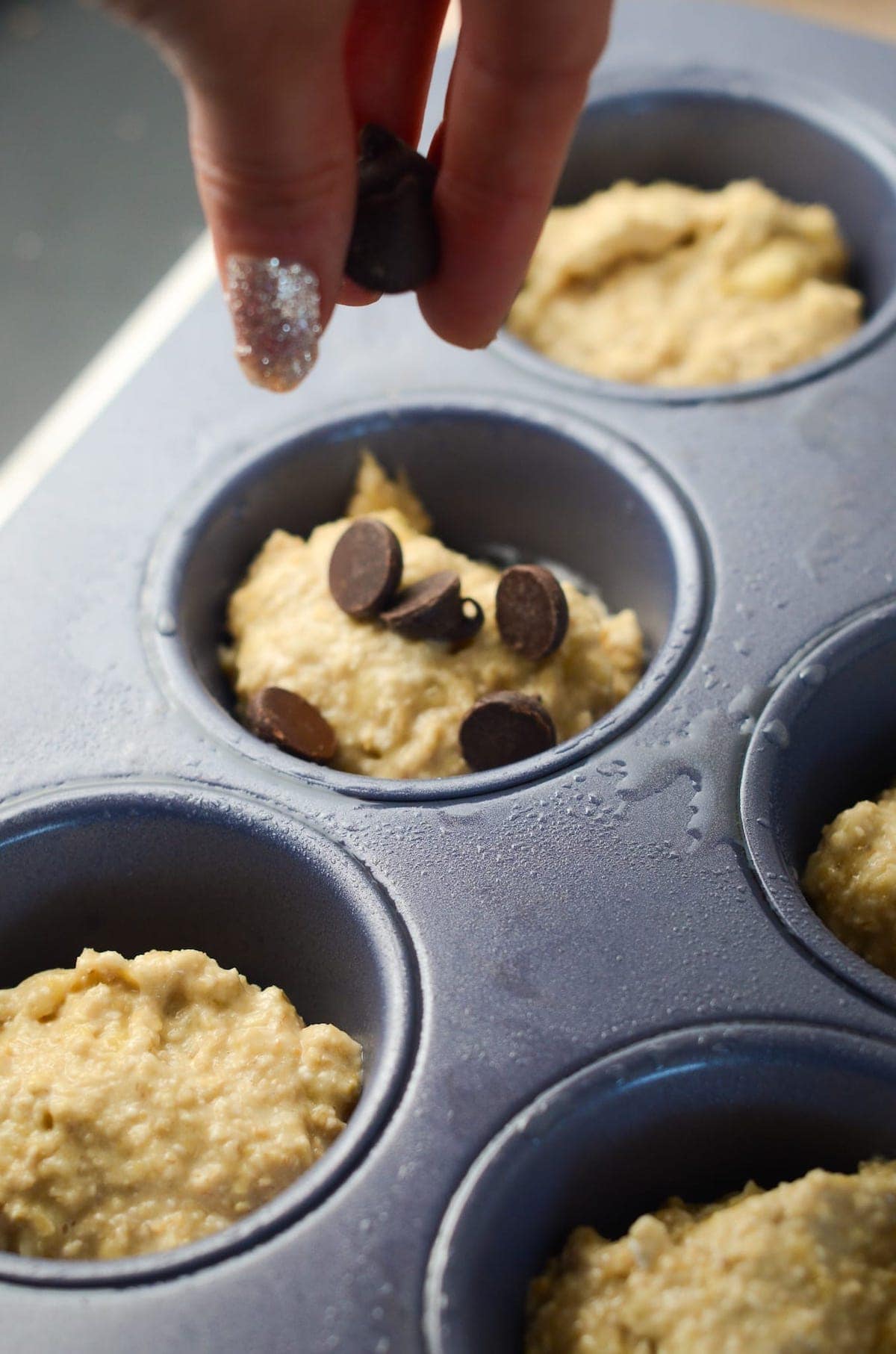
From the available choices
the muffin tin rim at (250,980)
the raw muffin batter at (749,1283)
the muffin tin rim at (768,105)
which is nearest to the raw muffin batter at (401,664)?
the muffin tin rim at (250,980)

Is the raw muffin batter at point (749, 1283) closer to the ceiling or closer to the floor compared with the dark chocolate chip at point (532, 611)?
closer to the floor

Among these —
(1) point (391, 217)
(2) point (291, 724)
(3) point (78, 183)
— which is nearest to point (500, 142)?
(1) point (391, 217)

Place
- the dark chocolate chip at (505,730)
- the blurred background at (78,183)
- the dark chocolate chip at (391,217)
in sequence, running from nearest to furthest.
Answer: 1. the dark chocolate chip at (391,217)
2. the dark chocolate chip at (505,730)
3. the blurred background at (78,183)

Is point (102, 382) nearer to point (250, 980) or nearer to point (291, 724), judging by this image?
point (291, 724)

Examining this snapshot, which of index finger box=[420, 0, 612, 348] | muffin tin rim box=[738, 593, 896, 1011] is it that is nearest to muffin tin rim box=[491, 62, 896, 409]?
muffin tin rim box=[738, 593, 896, 1011]

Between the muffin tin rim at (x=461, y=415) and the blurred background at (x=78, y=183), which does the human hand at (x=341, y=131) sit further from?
the blurred background at (x=78, y=183)

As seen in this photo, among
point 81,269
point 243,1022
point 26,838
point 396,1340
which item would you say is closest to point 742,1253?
point 396,1340

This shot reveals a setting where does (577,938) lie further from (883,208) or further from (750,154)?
(750,154)
